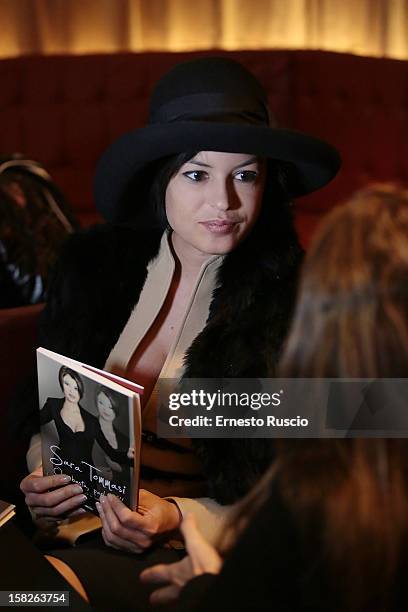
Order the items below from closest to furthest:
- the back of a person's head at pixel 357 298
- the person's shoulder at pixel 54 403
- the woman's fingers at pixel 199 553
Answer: the back of a person's head at pixel 357 298 → the woman's fingers at pixel 199 553 → the person's shoulder at pixel 54 403

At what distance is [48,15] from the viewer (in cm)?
296

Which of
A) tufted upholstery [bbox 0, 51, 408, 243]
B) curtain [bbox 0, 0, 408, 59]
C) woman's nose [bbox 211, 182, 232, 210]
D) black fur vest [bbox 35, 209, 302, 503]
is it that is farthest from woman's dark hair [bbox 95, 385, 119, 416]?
curtain [bbox 0, 0, 408, 59]

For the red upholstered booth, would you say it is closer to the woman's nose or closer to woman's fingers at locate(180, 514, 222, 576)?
the woman's nose

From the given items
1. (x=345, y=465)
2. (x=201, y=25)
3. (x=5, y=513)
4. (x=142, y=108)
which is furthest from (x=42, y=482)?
(x=201, y=25)

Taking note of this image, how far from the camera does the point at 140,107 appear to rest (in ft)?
9.31

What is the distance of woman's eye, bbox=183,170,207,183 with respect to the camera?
3.47 ft

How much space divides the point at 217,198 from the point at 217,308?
0.56 ft

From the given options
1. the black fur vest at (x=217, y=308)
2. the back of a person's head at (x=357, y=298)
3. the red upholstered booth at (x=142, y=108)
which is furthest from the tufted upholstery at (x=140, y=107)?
the back of a person's head at (x=357, y=298)

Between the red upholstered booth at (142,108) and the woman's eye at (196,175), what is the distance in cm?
177

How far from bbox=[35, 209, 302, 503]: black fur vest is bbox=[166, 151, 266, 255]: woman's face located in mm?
61

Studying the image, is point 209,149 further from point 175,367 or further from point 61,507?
point 61,507

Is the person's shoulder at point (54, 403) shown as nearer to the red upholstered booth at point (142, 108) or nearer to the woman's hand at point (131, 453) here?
the woman's hand at point (131, 453)

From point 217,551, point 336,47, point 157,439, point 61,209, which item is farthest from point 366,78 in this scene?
point 217,551

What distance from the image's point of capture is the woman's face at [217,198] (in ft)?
3.40
